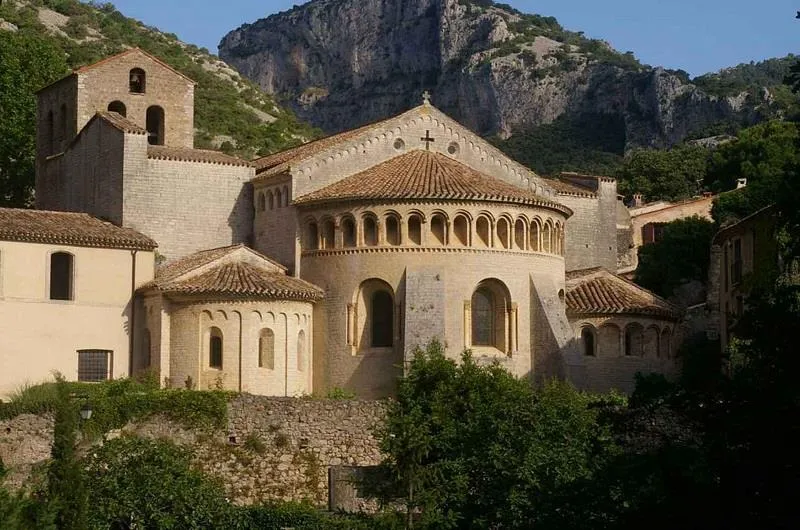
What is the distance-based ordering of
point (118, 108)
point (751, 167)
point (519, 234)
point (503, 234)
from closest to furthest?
point (503, 234)
point (519, 234)
point (118, 108)
point (751, 167)

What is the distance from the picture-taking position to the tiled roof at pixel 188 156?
65.1m

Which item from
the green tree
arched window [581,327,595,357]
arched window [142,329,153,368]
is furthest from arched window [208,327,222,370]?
the green tree

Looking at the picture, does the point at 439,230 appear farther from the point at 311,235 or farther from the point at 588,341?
the point at 588,341

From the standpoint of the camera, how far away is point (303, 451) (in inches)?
2046

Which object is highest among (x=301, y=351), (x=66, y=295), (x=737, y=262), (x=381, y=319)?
(x=737, y=262)

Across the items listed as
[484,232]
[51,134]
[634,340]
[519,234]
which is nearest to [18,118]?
[51,134]

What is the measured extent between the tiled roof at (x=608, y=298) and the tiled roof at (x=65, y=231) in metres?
15.8

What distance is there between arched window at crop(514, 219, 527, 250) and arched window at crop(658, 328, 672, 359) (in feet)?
22.9

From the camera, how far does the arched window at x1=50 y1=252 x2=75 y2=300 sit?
196 feet

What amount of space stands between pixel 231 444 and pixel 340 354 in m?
9.61

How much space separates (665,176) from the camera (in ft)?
386

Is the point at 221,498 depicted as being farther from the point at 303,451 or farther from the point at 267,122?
the point at 267,122

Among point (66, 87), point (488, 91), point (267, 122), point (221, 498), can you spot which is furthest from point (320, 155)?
point (488, 91)

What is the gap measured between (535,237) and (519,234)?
0.93 metres
